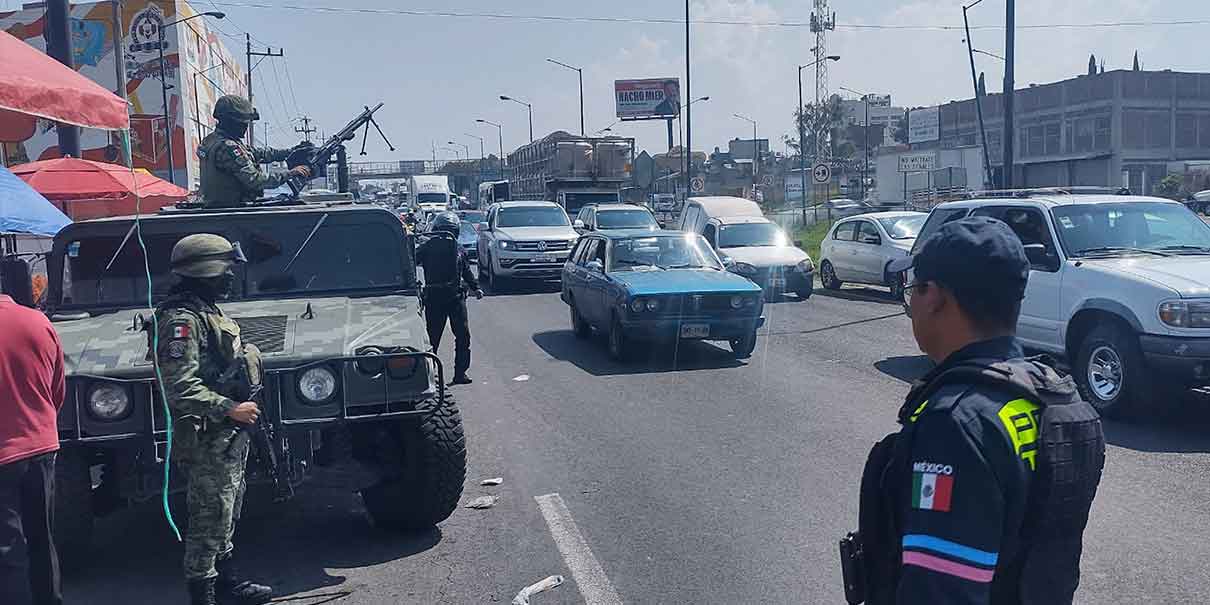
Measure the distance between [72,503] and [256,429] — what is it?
1.19 metres

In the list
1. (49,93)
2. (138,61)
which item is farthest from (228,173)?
(138,61)

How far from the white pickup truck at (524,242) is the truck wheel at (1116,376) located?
513 inches

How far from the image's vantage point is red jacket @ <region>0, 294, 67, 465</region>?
3631 mm

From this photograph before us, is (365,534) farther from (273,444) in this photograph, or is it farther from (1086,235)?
(1086,235)

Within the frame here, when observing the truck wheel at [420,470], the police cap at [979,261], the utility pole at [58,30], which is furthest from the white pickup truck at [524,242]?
the police cap at [979,261]

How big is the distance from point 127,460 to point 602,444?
383 cm

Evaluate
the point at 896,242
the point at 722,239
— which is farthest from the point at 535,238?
the point at 896,242

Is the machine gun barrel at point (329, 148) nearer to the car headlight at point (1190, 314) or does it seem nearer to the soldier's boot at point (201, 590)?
the soldier's boot at point (201, 590)

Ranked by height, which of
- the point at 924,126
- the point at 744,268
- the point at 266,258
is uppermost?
the point at 924,126

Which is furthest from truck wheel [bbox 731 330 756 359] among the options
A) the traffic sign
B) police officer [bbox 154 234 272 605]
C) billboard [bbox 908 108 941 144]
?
billboard [bbox 908 108 941 144]

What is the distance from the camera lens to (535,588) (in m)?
5.13

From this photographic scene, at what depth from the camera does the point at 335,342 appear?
5.45m

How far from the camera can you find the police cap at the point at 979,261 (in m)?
2.04

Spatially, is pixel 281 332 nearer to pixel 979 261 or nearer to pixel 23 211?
pixel 979 261
